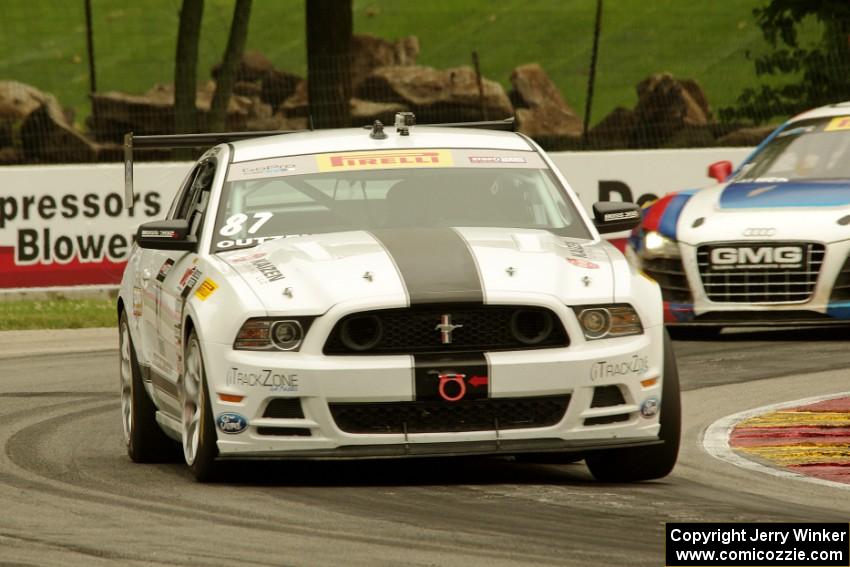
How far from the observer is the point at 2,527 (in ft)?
24.3

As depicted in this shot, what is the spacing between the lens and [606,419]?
820 cm

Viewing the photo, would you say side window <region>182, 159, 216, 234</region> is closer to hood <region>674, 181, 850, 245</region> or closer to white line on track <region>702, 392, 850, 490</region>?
white line on track <region>702, 392, 850, 490</region>

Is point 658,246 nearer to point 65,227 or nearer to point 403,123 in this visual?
point 403,123

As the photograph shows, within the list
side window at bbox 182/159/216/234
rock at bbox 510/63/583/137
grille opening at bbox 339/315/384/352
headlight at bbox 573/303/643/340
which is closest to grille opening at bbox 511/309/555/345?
headlight at bbox 573/303/643/340

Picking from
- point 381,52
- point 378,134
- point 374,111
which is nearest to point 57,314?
point 378,134

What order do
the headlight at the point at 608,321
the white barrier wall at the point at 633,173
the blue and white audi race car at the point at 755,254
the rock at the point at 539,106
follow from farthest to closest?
the rock at the point at 539,106 < the white barrier wall at the point at 633,173 < the blue and white audi race car at the point at 755,254 < the headlight at the point at 608,321

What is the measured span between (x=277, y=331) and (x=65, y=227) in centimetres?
1127

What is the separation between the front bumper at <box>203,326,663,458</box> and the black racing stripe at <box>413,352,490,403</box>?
28 mm

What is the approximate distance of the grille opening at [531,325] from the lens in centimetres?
809

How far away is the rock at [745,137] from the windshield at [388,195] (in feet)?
55.4

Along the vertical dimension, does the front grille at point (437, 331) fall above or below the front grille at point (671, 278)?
above

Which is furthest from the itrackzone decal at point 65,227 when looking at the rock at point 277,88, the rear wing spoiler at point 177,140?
the rock at point 277,88

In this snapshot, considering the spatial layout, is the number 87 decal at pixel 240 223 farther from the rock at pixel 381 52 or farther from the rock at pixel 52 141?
the rock at pixel 381 52

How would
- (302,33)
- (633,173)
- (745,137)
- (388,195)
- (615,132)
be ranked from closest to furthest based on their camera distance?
(388,195), (633,173), (615,132), (745,137), (302,33)
